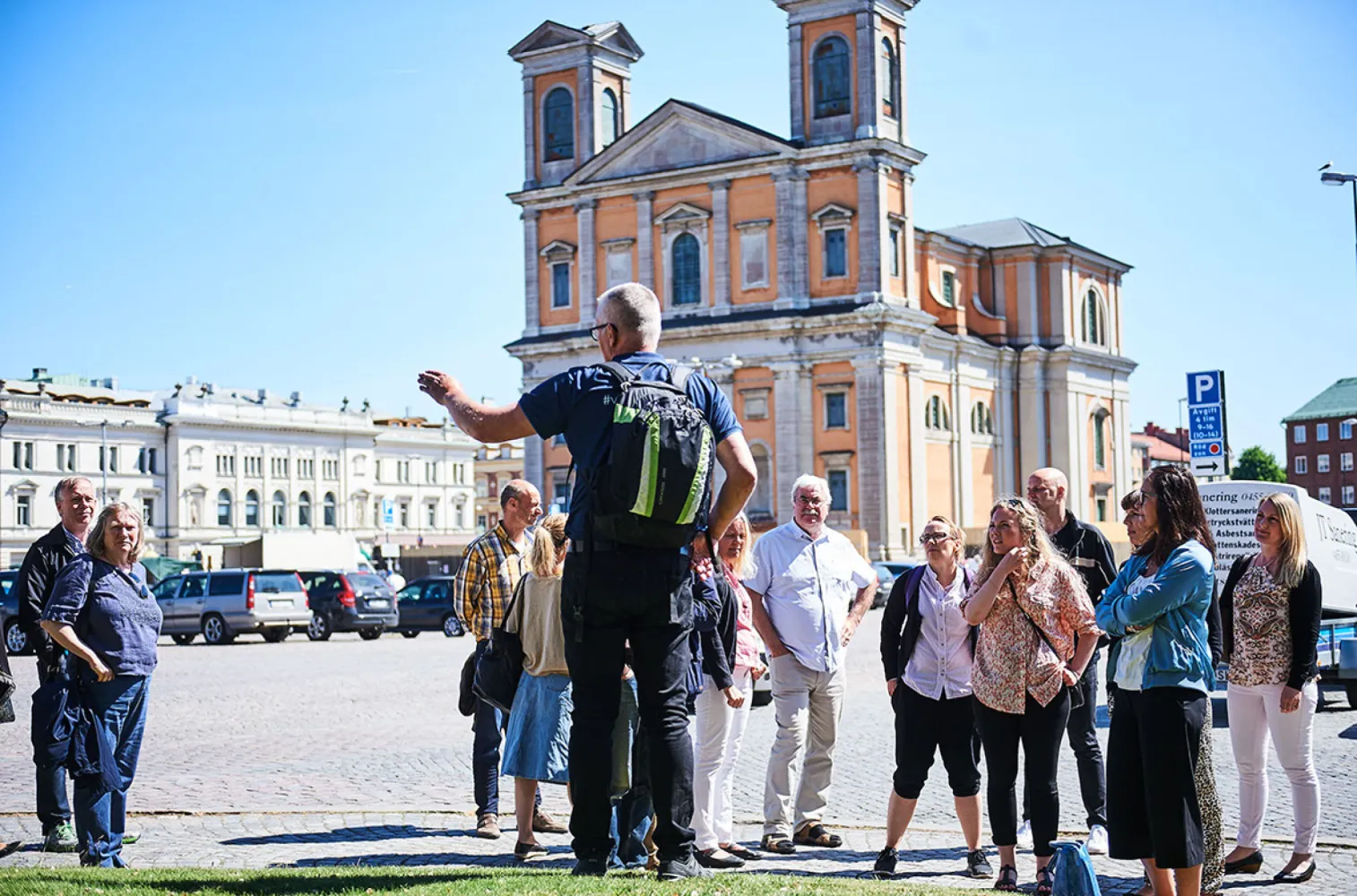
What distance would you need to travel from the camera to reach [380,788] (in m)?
11.0

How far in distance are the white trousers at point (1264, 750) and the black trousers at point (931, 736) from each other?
4.36 ft

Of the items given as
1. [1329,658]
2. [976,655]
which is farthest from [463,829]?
[1329,658]

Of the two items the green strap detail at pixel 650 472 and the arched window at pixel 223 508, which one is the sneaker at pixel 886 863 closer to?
the green strap detail at pixel 650 472

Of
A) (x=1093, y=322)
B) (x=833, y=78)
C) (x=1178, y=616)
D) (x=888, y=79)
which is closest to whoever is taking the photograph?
(x=1178, y=616)

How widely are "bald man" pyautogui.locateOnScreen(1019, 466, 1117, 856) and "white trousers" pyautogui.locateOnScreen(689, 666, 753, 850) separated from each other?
158 centimetres

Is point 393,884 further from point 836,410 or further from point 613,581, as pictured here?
point 836,410

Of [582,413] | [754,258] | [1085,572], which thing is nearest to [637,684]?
[582,413]

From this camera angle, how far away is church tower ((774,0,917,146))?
60.5 m

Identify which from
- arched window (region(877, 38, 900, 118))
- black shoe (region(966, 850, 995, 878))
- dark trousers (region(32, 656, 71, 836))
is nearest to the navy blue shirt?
black shoe (region(966, 850, 995, 878))

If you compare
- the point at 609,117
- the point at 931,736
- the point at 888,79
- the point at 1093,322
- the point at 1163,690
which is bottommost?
the point at 931,736

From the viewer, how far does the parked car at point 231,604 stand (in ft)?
112

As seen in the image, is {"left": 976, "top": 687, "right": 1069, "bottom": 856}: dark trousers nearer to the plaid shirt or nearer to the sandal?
the sandal

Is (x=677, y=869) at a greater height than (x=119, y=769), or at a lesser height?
lesser

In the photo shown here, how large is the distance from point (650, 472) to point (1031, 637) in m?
2.90
